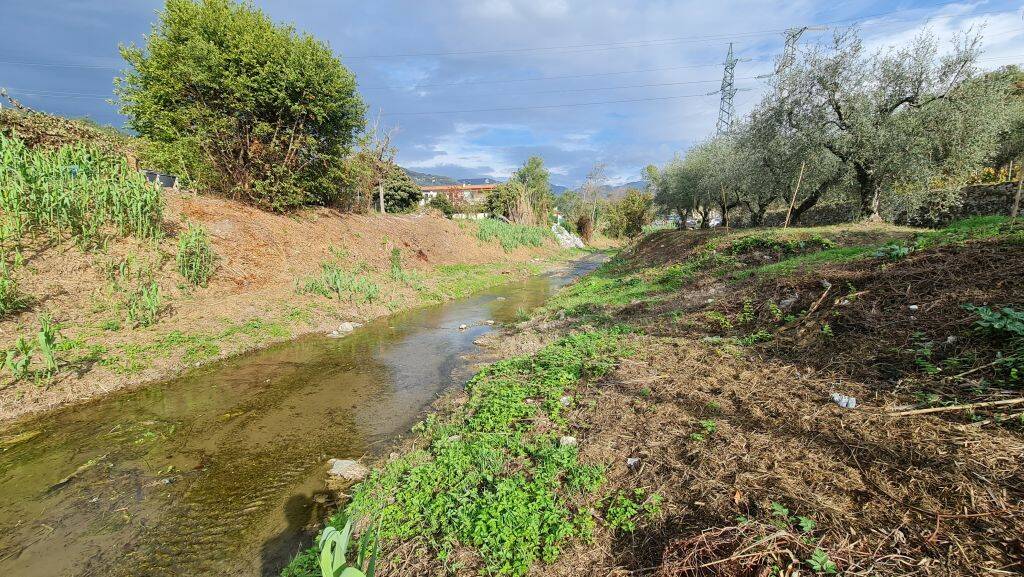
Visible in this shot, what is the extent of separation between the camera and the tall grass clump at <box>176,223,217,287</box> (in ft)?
31.1

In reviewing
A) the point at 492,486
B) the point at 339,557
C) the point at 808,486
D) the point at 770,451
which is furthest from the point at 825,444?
the point at 339,557

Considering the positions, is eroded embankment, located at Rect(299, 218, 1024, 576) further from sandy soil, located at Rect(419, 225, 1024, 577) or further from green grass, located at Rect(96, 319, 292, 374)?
green grass, located at Rect(96, 319, 292, 374)

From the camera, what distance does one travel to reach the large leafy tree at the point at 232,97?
45.8 feet

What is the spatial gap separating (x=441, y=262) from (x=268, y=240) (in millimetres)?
9420

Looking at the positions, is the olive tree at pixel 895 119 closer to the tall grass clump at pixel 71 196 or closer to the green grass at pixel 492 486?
the green grass at pixel 492 486

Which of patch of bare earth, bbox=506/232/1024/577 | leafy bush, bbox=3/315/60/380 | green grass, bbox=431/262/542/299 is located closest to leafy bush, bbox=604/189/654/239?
green grass, bbox=431/262/542/299

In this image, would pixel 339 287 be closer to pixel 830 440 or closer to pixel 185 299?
pixel 185 299

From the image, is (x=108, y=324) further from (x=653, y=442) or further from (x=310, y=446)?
(x=653, y=442)

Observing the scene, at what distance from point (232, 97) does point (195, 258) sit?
26.1ft

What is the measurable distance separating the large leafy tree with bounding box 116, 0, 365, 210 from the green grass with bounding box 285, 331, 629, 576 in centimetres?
1456

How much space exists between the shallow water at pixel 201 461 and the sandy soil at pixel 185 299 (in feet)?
1.90

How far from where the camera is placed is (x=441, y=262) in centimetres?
2173

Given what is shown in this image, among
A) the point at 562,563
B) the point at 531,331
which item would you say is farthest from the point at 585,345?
the point at 562,563

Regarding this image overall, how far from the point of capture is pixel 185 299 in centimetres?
912
